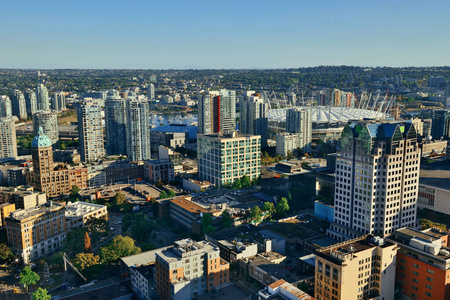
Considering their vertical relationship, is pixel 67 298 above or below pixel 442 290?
below

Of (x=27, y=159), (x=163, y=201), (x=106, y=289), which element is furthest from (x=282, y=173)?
(x=27, y=159)

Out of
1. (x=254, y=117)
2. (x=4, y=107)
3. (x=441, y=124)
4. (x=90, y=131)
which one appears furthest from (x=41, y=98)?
(x=441, y=124)

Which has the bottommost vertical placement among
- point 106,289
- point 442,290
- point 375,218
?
point 106,289

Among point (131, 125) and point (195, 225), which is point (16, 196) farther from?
point (131, 125)

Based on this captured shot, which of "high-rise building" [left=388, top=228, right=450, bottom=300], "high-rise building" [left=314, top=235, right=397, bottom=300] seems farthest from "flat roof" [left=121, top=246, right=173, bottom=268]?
"high-rise building" [left=388, top=228, right=450, bottom=300]

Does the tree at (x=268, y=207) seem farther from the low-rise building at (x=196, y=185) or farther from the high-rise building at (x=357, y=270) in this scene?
the high-rise building at (x=357, y=270)

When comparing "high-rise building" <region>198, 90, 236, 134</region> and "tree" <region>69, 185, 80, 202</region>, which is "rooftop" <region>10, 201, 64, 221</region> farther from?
"high-rise building" <region>198, 90, 236, 134</region>

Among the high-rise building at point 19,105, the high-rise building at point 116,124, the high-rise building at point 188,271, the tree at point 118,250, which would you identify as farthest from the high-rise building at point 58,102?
the high-rise building at point 188,271

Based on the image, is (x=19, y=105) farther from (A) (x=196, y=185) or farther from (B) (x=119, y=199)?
(A) (x=196, y=185)
